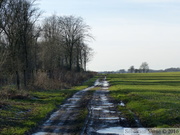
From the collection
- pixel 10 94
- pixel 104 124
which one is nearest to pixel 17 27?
pixel 10 94

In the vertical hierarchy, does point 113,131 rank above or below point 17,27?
below

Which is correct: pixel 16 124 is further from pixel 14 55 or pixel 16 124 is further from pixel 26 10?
pixel 26 10

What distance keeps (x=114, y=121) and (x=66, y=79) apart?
3423 cm

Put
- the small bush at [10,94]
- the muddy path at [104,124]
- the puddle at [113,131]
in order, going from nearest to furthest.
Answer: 1. the puddle at [113,131]
2. the muddy path at [104,124]
3. the small bush at [10,94]

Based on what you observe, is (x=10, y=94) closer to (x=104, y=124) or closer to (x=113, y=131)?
(x=104, y=124)

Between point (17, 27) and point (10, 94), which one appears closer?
point (10, 94)

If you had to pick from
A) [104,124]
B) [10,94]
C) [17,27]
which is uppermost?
[17,27]

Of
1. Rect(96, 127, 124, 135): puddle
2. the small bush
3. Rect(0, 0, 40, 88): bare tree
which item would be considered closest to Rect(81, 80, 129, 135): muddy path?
Rect(96, 127, 124, 135): puddle

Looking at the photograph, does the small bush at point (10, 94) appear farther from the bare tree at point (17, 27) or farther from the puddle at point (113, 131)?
the puddle at point (113, 131)

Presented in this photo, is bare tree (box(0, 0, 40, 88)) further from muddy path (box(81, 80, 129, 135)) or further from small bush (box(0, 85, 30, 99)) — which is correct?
muddy path (box(81, 80, 129, 135))

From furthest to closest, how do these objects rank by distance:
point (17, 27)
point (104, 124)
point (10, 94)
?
point (17, 27) → point (10, 94) → point (104, 124)

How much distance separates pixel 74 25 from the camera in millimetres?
69062

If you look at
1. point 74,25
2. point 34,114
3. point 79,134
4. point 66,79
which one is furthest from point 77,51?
point 79,134

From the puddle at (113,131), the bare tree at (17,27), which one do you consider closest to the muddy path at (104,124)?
the puddle at (113,131)
